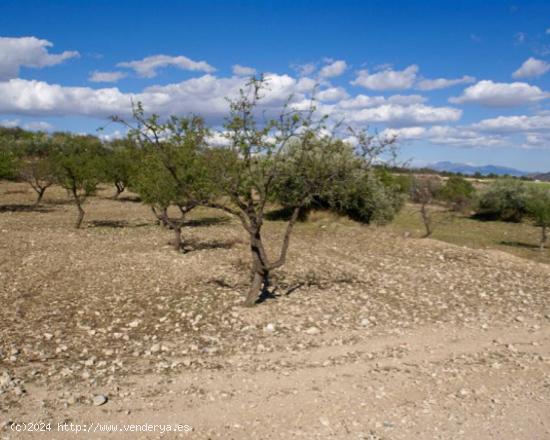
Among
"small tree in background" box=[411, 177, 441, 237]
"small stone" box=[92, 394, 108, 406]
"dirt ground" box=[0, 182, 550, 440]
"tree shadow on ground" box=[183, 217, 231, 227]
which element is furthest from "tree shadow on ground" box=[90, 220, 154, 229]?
"small stone" box=[92, 394, 108, 406]

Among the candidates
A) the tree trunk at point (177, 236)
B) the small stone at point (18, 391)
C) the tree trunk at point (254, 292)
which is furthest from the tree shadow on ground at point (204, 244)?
the small stone at point (18, 391)

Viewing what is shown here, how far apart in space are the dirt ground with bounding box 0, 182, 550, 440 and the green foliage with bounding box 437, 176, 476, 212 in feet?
129

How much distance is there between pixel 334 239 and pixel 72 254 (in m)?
12.2

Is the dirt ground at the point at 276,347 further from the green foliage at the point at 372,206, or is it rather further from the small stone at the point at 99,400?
the green foliage at the point at 372,206

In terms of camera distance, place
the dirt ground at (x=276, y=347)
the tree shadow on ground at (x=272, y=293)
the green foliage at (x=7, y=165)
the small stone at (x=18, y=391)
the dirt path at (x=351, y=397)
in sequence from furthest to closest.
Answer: the green foliage at (x=7, y=165) < the tree shadow on ground at (x=272, y=293) < the small stone at (x=18, y=391) < the dirt ground at (x=276, y=347) < the dirt path at (x=351, y=397)

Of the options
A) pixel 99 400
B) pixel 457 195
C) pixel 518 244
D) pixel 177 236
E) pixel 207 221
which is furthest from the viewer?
pixel 457 195

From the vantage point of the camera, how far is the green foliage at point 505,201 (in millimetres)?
48031

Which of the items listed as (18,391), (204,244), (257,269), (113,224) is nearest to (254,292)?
(257,269)

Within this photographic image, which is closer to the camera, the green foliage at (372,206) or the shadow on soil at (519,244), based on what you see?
the shadow on soil at (519,244)

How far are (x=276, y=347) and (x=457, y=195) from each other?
2052 inches

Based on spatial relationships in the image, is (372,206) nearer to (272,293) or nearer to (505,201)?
(272,293)

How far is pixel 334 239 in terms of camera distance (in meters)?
23.2

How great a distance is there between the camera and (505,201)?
49.0m

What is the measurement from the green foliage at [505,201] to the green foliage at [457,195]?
9.14 ft
